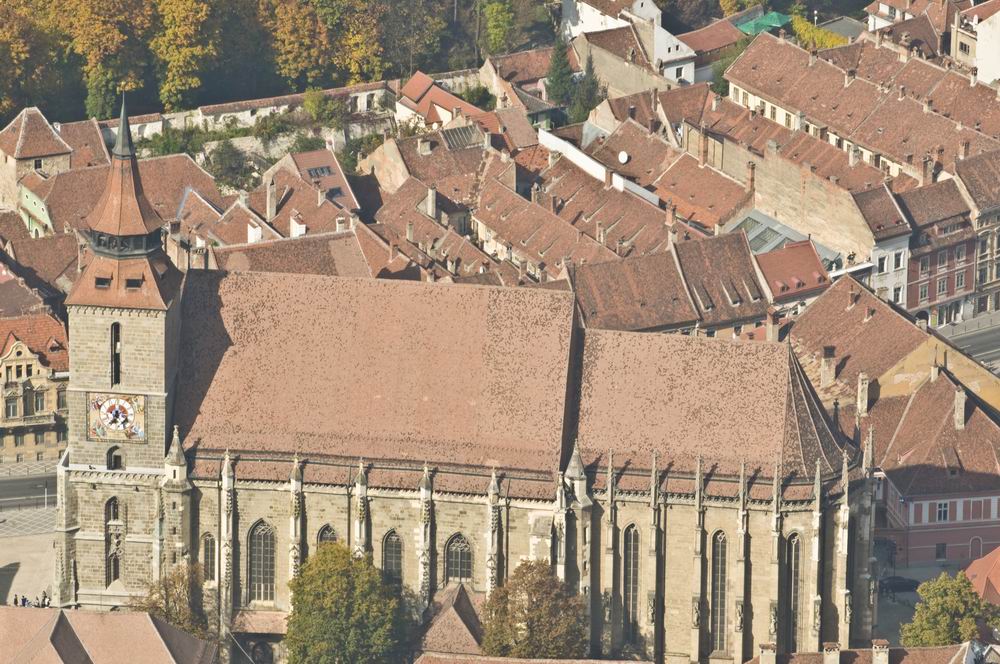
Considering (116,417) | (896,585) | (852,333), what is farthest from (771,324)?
(116,417)

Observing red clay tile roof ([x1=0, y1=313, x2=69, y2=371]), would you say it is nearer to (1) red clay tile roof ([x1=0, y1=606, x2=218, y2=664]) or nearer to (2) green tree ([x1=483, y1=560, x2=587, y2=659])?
(1) red clay tile roof ([x1=0, y1=606, x2=218, y2=664])

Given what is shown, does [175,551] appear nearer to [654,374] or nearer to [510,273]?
[654,374]

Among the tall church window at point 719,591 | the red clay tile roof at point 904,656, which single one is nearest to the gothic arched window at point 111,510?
the tall church window at point 719,591

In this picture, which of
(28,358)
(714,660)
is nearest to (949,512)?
(714,660)

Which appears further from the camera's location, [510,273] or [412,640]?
[510,273]

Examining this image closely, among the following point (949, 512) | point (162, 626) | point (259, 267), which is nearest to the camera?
point (162, 626)
